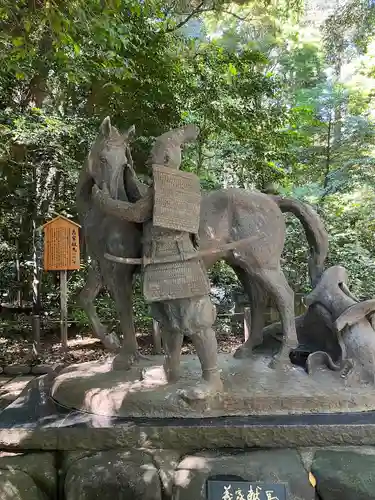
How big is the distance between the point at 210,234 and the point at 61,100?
5.93 meters

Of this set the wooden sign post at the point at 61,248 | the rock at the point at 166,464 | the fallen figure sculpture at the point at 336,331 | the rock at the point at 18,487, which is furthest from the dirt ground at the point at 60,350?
the rock at the point at 166,464

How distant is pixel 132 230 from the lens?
9.33ft

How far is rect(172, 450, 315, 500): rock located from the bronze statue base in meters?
0.25

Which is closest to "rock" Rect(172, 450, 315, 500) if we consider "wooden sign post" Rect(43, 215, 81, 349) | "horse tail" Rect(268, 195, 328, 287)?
"horse tail" Rect(268, 195, 328, 287)

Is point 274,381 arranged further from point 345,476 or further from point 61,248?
point 61,248

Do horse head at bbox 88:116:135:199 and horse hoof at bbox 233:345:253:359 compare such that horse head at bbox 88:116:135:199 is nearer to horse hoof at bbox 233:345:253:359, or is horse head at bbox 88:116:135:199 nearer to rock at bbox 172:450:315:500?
horse hoof at bbox 233:345:253:359

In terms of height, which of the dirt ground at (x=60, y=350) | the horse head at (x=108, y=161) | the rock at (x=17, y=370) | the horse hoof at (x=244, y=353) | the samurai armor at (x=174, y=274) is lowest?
the rock at (x=17, y=370)

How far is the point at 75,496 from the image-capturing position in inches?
81.8

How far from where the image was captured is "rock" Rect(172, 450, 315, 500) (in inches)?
80.3

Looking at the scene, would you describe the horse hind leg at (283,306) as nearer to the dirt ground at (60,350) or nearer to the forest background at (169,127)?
the dirt ground at (60,350)

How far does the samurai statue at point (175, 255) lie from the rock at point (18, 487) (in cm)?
89

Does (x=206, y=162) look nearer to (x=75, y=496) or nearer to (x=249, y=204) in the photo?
(x=249, y=204)

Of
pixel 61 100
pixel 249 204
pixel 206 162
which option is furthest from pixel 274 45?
pixel 249 204

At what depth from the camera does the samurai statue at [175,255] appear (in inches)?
96.0
